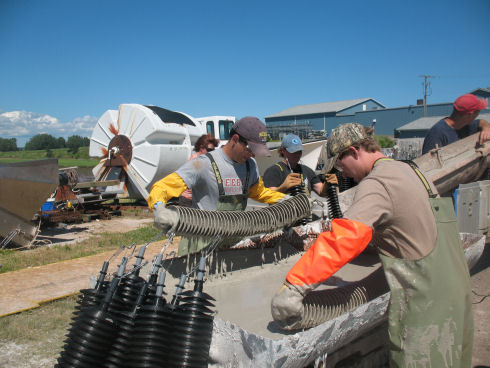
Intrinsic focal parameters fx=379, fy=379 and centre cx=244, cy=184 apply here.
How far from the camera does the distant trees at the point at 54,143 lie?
3416 cm

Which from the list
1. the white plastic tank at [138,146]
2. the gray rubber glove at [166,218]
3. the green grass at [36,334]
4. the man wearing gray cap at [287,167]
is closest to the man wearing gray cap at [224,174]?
the gray rubber glove at [166,218]

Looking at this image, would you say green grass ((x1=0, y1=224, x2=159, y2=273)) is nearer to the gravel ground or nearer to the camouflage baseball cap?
the gravel ground

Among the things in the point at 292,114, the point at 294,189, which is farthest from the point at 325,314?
the point at 292,114

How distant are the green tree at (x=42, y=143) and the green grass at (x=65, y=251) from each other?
31.7 metres

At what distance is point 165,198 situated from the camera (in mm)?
2391

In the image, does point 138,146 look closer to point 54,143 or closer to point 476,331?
point 476,331

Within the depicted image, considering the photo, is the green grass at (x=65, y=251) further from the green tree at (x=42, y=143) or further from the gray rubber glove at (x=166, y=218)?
the green tree at (x=42, y=143)

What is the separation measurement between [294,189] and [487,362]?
2.09 metres

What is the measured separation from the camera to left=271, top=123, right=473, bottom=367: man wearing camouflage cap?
159 cm

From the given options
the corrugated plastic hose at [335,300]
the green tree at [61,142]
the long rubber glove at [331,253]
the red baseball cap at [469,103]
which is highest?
the green tree at [61,142]

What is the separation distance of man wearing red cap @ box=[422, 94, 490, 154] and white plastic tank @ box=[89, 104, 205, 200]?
699 centimetres

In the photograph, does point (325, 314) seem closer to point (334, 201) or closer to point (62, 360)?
point (62, 360)

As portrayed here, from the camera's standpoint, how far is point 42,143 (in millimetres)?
34719

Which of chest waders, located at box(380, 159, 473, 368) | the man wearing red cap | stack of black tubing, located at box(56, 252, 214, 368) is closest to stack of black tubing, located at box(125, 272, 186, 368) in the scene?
stack of black tubing, located at box(56, 252, 214, 368)
